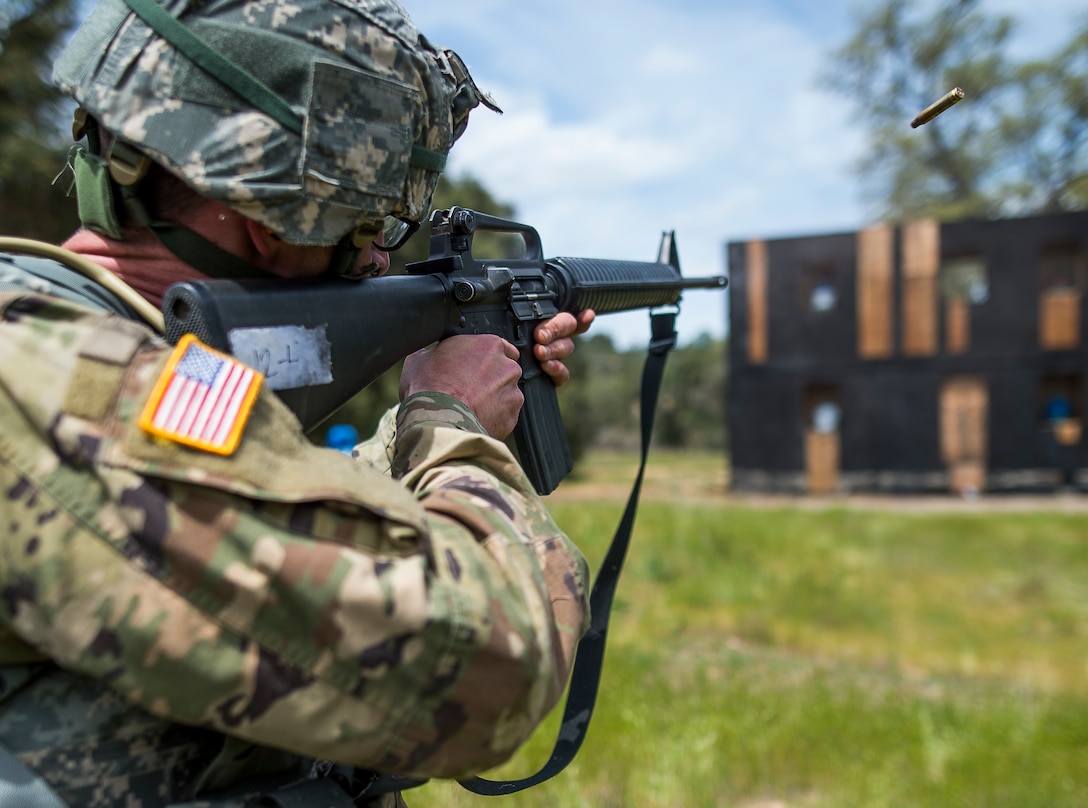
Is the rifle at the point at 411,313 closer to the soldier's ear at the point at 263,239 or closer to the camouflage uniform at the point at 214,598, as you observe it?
the soldier's ear at the point at 263,239

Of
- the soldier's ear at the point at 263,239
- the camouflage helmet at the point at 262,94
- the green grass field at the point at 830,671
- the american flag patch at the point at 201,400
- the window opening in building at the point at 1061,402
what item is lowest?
the green grass field at the point at 830,671

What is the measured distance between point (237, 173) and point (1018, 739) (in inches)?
194

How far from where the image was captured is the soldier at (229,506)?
3.47 ft

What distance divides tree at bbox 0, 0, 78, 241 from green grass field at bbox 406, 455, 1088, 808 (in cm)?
665

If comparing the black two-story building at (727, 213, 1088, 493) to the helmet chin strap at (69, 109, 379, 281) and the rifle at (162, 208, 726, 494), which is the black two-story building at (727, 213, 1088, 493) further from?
the helmet chin strap at (69, 109, 379, 281)

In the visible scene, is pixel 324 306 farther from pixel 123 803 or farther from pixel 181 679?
pixel 123 803

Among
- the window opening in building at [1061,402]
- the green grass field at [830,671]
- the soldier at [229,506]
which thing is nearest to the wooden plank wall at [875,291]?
the window opening in building at [1061,402]

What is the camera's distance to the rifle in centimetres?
134

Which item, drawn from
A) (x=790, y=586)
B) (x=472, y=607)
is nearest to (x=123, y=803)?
(x=472, y=607)

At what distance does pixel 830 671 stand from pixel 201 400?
583 centimetres

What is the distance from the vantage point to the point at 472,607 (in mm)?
1153

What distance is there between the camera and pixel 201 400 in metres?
1.11

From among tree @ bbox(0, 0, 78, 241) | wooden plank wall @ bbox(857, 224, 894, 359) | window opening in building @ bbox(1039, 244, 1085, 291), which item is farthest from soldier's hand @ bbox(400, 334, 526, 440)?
window opening in building @ bbox(1039, 244, 1085, 291)

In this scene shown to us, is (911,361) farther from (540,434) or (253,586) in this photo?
(253,586)
